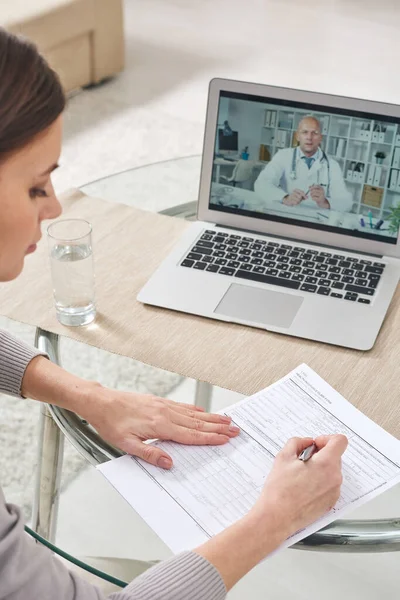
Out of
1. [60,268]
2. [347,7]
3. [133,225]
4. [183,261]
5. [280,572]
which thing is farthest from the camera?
[347,7]

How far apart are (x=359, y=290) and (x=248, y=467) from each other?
0.42 meters

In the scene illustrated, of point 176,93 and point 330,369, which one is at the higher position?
point 330,369

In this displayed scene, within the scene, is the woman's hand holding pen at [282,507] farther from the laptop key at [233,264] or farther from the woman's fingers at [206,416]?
the laptop key at [233,264]

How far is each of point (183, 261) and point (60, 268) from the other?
22 centimetres

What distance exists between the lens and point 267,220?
1375mm

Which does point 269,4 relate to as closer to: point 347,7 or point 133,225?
point 347,7

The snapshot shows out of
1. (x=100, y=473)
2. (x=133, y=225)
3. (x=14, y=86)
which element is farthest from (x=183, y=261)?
(x=14, y=86)

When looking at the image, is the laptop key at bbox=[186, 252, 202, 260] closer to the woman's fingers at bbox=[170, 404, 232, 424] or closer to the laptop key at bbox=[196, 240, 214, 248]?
the laptop key at bbox=[196, 240, 214, 248]

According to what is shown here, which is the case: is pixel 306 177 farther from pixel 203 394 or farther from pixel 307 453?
pixel 307 453

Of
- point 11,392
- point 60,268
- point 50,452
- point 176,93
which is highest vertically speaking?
point 60,268

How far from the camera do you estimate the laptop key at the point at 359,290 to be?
1250 millimetres

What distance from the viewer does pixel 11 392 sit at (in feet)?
3.74

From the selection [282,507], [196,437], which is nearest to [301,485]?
[282,507]

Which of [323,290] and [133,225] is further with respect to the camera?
[133,225]
